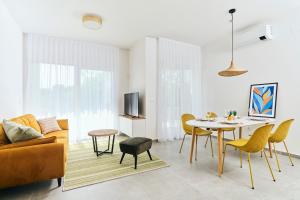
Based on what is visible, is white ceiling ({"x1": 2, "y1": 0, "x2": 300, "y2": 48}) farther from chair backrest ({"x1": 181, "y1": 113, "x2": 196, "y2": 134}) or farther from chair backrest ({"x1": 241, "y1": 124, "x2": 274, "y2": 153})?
chair backrest ({"x1": 241, "y1": 124, "x2": 274, "y2": 153})

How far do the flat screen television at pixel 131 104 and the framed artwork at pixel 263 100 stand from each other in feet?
9.12

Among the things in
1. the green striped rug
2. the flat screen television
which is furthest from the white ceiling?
the green striped rug

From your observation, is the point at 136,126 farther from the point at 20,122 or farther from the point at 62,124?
the point at 20,122

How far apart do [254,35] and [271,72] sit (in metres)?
0.97

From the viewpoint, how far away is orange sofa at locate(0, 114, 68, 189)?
69.6 inches

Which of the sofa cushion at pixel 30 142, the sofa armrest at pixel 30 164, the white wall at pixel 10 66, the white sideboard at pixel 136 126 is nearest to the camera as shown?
the sofa armrest at pixel 30 164

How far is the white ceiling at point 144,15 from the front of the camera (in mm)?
2832

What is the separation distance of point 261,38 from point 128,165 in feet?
12.6

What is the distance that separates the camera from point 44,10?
3.01 meters

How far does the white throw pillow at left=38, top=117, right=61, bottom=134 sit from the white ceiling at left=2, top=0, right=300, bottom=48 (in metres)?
2.12

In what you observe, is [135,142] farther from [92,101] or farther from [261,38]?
[261,38]

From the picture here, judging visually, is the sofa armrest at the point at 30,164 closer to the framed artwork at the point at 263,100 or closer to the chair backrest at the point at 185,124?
the chair backrest at the point at 185,124

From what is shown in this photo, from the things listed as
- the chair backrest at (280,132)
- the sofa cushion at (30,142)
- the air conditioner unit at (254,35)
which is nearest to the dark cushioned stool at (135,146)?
the sofa cushion at (30,142)

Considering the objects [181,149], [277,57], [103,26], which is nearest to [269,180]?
[181,149]
